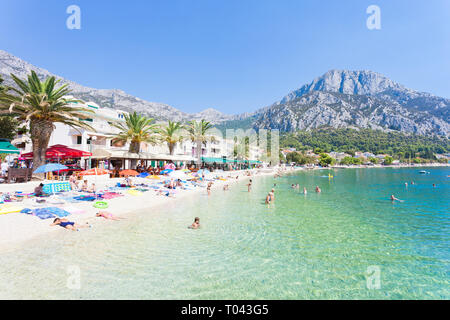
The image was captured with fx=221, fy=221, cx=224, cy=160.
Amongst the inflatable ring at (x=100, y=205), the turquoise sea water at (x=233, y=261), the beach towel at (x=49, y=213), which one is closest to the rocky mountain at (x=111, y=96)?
the inflatable ring at (x=100, y=205)

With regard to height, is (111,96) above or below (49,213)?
above

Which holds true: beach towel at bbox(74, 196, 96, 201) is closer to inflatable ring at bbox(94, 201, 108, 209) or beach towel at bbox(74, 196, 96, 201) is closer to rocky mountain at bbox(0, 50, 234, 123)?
inflatable ring at bbox(94, 201, 108, 209)

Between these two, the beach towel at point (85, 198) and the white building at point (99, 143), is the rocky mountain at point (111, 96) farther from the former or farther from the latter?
the beach towel at point (85, 198)

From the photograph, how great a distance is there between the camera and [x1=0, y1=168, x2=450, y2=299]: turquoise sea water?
17.6ft

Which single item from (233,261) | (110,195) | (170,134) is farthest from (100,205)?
(170,134)

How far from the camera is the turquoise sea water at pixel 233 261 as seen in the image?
5.37 metres

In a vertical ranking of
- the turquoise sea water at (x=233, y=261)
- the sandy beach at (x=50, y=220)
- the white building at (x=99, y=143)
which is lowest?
the turquoise sea water at (x=233, y=261)

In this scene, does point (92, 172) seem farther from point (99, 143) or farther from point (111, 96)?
point (111, 96)

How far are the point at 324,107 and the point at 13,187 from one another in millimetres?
178963

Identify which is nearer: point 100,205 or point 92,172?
point 100,205

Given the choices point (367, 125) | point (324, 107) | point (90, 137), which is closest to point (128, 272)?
point (90, 137)

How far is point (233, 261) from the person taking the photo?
22.9 ft

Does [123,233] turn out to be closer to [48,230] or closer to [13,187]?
[48,230]
